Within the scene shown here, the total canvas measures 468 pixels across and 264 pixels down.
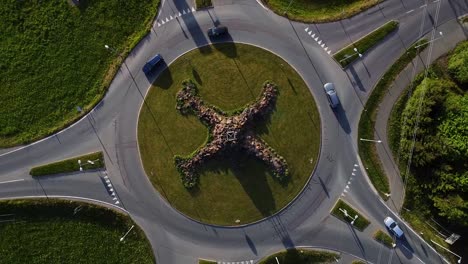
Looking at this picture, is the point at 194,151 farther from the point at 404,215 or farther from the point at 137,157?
the point at 404,215

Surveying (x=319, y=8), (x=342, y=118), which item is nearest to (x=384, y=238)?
(x=342, y=118)

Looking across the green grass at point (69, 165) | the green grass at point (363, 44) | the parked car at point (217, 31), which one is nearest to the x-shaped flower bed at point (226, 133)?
the parked car at point (217, 31)

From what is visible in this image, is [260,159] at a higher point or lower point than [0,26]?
lower

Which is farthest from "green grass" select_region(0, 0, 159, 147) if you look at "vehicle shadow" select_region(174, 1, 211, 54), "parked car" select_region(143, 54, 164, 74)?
"vehicle shadow" select_region(174, 1, 211, 54)

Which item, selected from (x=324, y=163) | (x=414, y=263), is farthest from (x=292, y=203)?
(x=414, y=263)

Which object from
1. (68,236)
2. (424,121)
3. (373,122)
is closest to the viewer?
(424,121)

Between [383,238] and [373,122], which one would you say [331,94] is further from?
[383,238]
